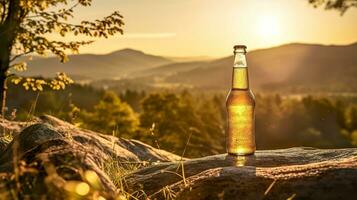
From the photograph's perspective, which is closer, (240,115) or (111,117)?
(240,115)

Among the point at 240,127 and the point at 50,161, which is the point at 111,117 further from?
the point at 50,161

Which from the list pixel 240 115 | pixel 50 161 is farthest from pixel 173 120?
pixel 50 161

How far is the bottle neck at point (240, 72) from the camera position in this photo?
5.69 metres

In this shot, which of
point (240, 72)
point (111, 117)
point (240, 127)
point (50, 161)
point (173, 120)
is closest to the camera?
point (50, 161)

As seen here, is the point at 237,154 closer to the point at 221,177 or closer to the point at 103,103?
the point at 221,177

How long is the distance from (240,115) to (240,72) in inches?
19.4

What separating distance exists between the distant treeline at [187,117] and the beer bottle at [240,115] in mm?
795

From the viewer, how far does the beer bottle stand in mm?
5785

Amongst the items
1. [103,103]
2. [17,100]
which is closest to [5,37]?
[103,103]

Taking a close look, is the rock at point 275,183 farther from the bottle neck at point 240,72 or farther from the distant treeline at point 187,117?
the bottle neck at point 240,72

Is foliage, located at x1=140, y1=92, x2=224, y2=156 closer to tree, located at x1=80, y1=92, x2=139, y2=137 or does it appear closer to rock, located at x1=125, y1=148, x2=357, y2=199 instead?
tree, located at x1=80, y1=92, x2=139, y2=137

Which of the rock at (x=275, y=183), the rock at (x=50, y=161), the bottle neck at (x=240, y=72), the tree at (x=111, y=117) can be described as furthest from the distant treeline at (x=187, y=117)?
the rock at (x=50, y=161)

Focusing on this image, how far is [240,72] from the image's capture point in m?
5.70

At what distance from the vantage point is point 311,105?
13988cm
